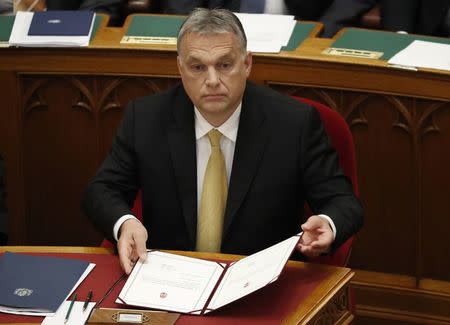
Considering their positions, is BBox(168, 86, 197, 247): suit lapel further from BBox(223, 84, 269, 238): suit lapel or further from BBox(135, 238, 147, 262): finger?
BBox(135, 238, 147, 262): finger

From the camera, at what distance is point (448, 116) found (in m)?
3.50

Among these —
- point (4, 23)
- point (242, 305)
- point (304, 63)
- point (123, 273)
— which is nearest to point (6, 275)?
point (123, 273)

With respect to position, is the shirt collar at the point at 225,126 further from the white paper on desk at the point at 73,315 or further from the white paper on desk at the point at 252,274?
the white paper on desk at the point at 73,315

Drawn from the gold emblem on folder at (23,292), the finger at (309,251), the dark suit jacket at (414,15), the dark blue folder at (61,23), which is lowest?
the gold emblem on folder at (23,292)

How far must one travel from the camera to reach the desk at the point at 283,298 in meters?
2.29

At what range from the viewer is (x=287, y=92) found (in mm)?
3742

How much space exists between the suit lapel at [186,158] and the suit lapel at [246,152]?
0.34ft

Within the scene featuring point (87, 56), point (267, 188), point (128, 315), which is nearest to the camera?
point (128, 315)

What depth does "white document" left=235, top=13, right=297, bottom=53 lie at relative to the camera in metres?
3.75

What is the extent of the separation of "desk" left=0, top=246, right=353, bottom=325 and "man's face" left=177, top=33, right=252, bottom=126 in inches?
16.7

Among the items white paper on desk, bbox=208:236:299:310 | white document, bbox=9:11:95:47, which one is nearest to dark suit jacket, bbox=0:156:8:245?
white document, bbox=9:11:95:47

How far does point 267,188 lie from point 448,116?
3.24ft

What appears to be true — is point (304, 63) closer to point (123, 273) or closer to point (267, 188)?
point (267, 188)

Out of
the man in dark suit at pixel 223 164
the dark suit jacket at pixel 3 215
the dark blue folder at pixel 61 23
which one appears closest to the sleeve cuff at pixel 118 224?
the man in dark suit at pixel 223 164
